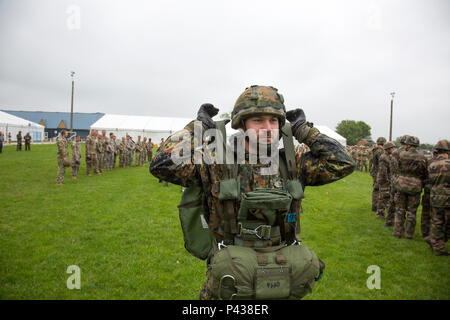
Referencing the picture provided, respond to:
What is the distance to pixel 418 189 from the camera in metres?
6.28

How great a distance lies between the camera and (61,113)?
67.8 metres

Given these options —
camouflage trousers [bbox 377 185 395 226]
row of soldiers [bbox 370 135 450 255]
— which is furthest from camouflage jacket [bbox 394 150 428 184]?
camouflage trousers [bbox 377 185 395 226]

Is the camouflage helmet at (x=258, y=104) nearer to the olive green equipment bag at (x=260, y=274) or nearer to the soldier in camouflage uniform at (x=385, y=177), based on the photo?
the olive green equipment bag at (x=260, y=274)

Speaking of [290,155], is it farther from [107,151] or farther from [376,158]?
[107,151]

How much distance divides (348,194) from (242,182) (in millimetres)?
11681

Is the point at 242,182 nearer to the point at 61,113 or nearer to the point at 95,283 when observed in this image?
the point at 95,283

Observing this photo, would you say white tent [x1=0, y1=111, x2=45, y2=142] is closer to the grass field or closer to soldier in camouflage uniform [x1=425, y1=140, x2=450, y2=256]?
the grass field

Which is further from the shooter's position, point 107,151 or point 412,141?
point 107,151

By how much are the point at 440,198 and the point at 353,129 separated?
69.8 m

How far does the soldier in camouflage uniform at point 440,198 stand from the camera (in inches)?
215

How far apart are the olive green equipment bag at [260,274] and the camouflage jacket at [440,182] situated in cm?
532

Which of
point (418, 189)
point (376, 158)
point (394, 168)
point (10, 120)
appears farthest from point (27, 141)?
point (418, 189)

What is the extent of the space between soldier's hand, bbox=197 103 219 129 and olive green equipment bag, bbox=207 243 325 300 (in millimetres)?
1110

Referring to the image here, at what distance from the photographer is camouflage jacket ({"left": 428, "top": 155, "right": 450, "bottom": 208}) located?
17.8 feet
